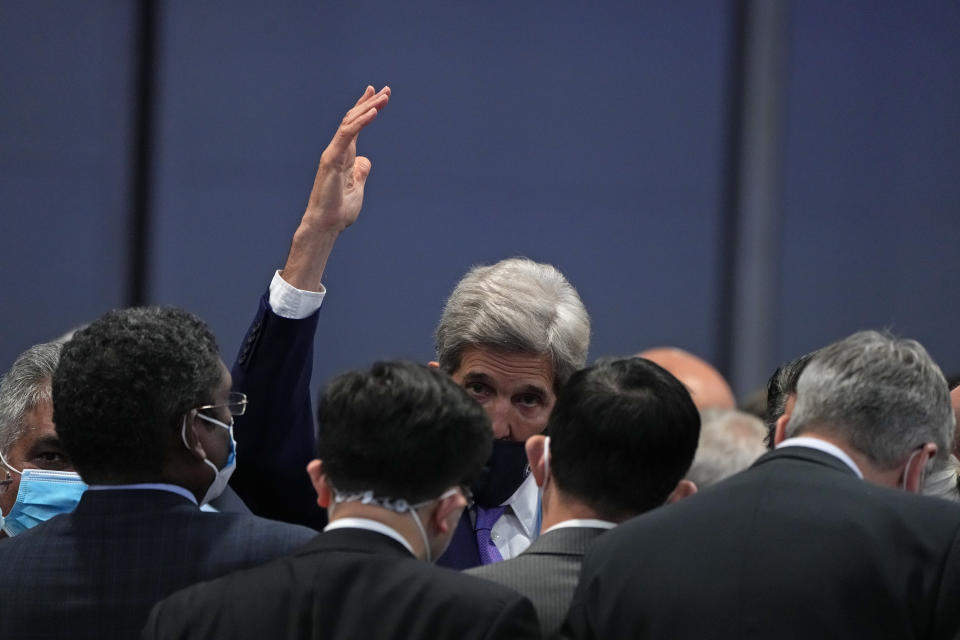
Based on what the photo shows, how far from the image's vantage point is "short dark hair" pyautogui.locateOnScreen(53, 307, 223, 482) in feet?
5.99

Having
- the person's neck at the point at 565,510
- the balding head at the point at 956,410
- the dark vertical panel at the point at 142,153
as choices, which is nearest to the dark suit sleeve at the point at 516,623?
the person's neck at the point at 565,510

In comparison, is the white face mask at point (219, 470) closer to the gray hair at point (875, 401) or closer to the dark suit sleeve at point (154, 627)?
the dark suit sleeve at point (154, 627)

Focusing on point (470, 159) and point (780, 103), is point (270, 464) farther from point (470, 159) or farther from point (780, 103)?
point (780, 103)

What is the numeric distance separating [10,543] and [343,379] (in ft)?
1.80

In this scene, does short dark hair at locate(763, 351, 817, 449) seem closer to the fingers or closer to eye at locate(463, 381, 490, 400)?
eye at locate(463, 381, 490, 400)

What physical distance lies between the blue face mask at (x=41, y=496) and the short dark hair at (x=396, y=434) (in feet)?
2.79

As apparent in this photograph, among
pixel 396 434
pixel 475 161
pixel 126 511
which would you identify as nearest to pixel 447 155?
pixel 475 161

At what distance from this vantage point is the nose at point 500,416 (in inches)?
95.0

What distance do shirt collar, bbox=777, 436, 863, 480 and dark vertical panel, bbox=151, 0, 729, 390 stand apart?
3664 millimetres

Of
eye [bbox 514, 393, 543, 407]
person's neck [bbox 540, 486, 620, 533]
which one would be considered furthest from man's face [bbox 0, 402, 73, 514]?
person's neck [bbox 540, 486, 620, 533]

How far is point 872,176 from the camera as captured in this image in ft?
18.9

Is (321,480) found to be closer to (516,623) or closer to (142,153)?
(516,623)

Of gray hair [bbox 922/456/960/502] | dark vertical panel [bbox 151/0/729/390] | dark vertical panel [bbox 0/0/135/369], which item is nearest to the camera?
gray hair [bbox 922/456/960/502]

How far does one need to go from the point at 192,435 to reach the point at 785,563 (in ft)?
2.74
